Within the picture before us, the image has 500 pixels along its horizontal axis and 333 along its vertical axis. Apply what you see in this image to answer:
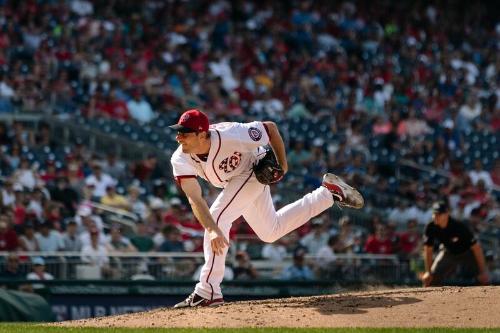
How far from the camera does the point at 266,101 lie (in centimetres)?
2220

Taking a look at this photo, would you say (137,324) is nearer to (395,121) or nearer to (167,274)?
(167,274)

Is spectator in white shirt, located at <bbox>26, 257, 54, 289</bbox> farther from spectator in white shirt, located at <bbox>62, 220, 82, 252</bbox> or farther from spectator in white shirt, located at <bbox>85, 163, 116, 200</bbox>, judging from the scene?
spectator in white shirt, located at <bbox>85, 163, 116, 200</bbox>

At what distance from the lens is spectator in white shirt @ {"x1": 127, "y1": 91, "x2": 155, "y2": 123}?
2011cm

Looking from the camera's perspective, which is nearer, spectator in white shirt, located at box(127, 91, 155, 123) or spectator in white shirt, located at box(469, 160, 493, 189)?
spectator in white shirt, located at box(127, 91, 155, 123)

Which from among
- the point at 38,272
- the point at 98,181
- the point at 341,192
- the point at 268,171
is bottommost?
the point at 38,272

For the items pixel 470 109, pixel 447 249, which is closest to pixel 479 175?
pixel 470 109

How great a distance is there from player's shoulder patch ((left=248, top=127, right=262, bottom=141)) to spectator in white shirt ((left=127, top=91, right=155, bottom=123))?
34.3 ft

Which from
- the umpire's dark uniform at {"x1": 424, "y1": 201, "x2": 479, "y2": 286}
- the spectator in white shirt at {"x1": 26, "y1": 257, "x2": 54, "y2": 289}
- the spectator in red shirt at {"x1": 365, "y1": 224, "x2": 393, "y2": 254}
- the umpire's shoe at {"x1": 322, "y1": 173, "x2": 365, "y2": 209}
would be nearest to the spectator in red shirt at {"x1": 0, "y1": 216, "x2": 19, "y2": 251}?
the spectator in white shirt at {"x1": 26, "y1": 257, "x2": 54, "y2": 289}

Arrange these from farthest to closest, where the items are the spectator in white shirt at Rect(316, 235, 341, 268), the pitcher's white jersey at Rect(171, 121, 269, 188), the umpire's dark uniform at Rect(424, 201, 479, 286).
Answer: the spectator in white shirt at Rect(316, 235, 341, 268)
the umpire's dark uniform at Rect(424, 201, 479, 286)
the pitcher's white jersey at Rect(171, 121, 269, 188)

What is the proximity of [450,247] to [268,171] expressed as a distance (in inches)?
172

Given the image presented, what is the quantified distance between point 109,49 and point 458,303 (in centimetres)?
1275

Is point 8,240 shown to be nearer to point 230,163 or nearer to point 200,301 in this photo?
point 200,301

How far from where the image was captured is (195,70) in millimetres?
22375

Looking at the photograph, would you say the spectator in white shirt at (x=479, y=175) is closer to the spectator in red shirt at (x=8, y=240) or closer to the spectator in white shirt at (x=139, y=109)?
the spectator in white shirt at (x=139, y=109)
